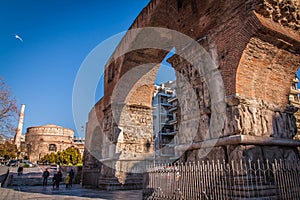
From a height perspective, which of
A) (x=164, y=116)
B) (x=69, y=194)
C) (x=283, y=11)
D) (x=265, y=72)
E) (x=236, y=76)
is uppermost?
(x=164, y=116)

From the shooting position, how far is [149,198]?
4738mm

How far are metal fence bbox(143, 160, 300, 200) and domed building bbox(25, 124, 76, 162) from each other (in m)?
45.0

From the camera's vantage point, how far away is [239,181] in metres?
3.33

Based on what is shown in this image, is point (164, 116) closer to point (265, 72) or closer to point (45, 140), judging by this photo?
point (45, 140)

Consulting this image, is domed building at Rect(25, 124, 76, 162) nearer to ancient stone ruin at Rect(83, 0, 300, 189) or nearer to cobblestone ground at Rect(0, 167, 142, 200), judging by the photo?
cobblestone ground at Rect(0, 167, 142, 200)

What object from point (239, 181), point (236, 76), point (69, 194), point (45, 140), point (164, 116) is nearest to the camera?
point (239, 181)

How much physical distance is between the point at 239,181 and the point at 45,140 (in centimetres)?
4772

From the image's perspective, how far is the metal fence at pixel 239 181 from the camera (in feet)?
10.7

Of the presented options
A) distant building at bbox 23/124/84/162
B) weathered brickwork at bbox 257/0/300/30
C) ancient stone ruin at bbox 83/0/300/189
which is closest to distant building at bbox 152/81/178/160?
distant building at bbox 23/124/84/162

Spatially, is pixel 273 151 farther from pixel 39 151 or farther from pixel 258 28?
pixel 39 151

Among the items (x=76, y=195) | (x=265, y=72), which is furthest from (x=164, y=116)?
(x=265, y=72)

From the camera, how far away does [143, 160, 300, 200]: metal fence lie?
3270mm

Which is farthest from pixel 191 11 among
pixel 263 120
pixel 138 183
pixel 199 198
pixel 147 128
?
pixel 138 183

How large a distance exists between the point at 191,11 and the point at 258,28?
6.87ft
